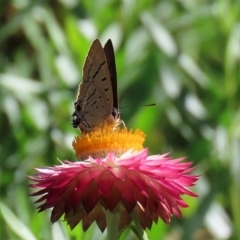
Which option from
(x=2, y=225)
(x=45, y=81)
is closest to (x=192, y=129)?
(x=45, y=81)

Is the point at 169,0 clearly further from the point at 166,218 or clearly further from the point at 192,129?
the point at 166,218

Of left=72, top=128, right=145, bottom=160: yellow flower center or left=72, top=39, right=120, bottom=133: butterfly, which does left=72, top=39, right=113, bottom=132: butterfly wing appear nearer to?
left=72, top=39, right=120, bottom=133: butterfly

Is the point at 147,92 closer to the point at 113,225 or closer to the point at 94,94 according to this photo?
the point at 94,94

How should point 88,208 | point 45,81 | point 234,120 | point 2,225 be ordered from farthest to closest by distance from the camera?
1. point 45,81
2. point 234,120
3. point 2,225
4. point 88,208

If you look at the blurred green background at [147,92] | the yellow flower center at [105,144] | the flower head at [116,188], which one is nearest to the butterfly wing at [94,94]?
the yellow flower center at [105,144]

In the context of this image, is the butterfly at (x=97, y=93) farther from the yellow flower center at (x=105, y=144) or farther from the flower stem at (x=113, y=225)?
the flower stem at (x=113, y=225)

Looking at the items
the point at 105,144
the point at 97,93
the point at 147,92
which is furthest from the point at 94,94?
the point at 147,92
